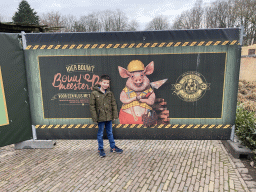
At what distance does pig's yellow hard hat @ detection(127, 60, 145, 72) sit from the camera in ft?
14.7

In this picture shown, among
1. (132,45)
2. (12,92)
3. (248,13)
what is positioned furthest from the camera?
(248,13)

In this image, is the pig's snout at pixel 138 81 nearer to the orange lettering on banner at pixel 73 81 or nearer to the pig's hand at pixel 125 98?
the pig's hand at pixel 125 98

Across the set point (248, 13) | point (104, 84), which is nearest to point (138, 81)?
point (104, 84)

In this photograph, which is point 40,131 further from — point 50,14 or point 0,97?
point 50,14

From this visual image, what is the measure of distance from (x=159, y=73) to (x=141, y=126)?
5.10 feet

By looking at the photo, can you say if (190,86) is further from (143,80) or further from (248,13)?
(248,13)

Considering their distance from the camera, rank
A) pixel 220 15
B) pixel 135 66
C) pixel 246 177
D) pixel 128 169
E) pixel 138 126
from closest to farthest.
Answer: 1. pixel 246 177
2. pixel 128 169
3. pixel 135 66
4. pixel 138 126
5. pixel 220 15

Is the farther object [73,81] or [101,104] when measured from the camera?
[73,81]

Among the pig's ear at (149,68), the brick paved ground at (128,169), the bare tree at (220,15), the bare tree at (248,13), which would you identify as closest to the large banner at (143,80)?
the pig's ear at (149,68)

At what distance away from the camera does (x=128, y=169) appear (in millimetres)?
4246

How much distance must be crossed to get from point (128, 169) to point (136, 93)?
1962mm

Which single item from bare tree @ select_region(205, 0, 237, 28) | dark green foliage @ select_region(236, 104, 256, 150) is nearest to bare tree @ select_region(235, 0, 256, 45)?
bare tree @ select_region(205, 0, 237, 28)

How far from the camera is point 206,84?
14.7ft

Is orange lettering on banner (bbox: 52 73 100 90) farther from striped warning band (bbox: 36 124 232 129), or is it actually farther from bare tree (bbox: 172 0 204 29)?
bare tree (bbox: 172 0 204 29)
